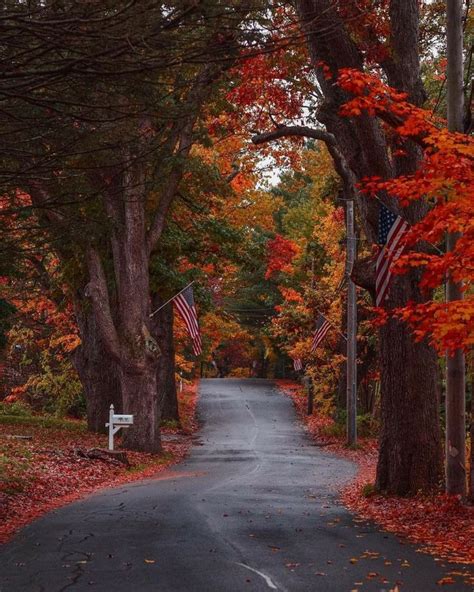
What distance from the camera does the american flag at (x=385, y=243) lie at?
14.7m

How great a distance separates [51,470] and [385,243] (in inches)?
343

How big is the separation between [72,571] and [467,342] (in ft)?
16.1

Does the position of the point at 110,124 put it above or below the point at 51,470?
above

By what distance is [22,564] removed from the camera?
9719 millimetres

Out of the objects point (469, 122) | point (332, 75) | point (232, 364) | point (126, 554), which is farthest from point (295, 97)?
point (232, 364)

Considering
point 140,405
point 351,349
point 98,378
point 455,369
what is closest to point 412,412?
point 455,369

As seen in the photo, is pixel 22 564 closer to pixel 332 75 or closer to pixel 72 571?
pixel 72 571

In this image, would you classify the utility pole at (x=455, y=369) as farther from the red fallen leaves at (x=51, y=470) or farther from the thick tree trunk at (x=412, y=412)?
the red fallen leaves at (x=51, y=470)

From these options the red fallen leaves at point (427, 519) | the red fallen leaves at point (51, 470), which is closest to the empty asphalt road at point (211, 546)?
the red fallen leaves at point (427, 519)

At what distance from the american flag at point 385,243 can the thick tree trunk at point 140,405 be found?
436 inches

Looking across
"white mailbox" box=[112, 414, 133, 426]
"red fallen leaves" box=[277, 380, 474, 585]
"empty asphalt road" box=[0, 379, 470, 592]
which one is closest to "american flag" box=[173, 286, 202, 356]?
"white mailbox" box=[112, 414, 133, 426]

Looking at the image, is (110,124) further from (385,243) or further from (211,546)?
(211,546)

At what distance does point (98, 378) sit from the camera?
3042 cm

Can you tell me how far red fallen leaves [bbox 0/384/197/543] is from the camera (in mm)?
14812
